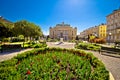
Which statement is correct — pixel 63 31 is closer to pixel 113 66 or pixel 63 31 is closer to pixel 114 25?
pixel 114 25

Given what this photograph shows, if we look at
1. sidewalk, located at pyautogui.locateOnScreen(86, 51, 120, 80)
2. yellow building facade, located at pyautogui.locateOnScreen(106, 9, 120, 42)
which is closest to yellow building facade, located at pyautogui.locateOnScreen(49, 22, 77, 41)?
yellow building facade, located at pyautogui.locateOnScreen(106, 9, 120, 42)

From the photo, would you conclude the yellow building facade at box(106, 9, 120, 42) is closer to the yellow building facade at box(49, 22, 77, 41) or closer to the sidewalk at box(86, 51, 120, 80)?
the sidewalk at box(86, 51, 120, 80)

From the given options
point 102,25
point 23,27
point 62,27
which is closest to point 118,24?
point 102,25

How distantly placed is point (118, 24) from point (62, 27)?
5911 centimetres

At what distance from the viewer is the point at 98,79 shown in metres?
4.53

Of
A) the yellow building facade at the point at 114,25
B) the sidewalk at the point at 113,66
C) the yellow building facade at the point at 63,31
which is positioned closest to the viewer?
the sidewalk at the point at 113,66

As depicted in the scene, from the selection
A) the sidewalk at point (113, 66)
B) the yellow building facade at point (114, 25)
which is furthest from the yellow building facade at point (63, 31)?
the sidewalk at point (113, 66)

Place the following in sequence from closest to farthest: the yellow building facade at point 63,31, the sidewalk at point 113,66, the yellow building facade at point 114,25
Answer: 1. the sidewalk at point 113,66
2. the yellow building facade at point 114,25
3. the yellow building facade at point 63,31

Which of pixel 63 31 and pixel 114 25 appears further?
pixel 63 31

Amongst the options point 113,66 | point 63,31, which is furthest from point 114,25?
point 63,31

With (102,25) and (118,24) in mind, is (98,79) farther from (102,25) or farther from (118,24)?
(102,25)

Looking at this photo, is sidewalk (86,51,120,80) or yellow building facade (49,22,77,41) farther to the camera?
yellow building facade (49,22,77,41)

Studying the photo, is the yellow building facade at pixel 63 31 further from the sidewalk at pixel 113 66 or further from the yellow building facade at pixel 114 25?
the sidewalk at pixel 113 66

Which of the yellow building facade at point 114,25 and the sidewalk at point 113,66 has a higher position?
the yellow building facade at point 114,25
